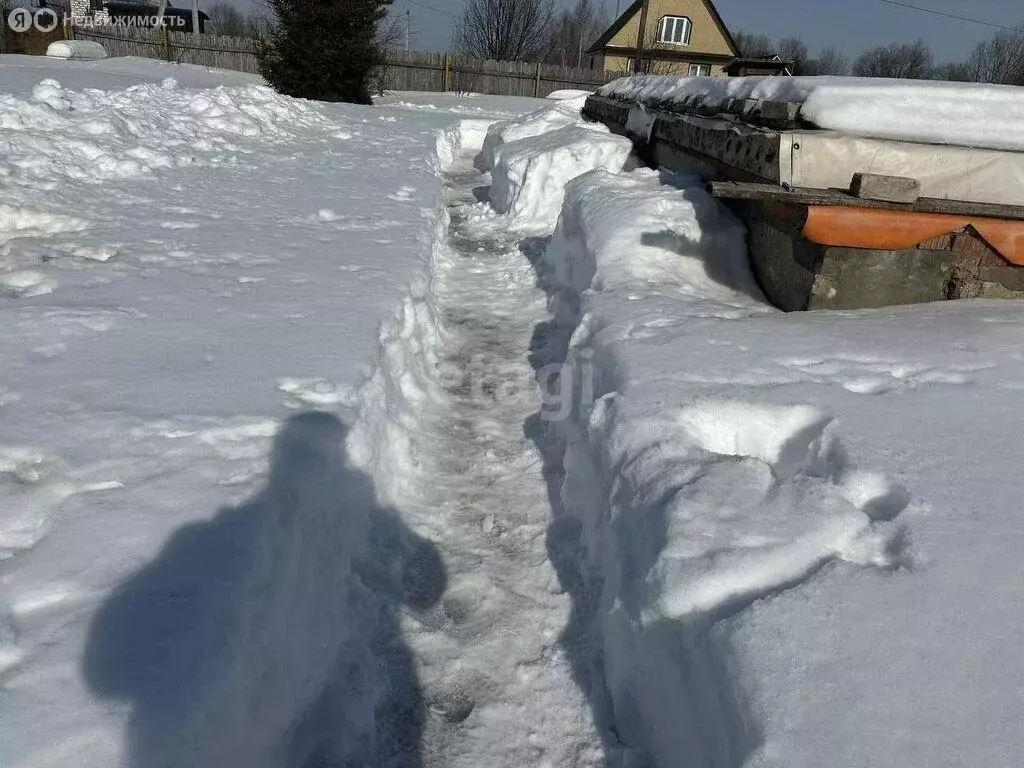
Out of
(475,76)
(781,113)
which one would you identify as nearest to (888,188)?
(781,113)

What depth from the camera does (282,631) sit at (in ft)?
6.30

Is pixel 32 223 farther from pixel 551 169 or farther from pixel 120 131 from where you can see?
pixel 551 169

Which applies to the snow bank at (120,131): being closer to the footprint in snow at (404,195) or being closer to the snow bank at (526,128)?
the footprint in snow at (404,195)

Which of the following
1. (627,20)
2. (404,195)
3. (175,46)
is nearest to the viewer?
(404,195)

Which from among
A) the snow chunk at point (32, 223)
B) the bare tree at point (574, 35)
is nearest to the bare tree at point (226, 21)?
the bare tree at point (574, 35)

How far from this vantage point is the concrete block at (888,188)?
355cm

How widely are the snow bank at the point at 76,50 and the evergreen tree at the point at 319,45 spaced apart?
4.70 m

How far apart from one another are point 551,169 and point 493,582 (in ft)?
18.7

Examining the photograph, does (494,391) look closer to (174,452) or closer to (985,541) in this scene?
(174,452)

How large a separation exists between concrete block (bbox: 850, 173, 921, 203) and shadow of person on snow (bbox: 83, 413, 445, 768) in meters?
2.93

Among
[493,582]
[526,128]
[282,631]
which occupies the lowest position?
[493,582]

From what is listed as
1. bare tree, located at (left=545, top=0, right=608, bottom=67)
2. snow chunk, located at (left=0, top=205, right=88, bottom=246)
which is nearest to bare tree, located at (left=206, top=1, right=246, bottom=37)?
bare tree, located at (left=545, top=0, right=608, bottom=67)

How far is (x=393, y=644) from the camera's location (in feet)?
7.48

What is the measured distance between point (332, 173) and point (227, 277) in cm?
371
